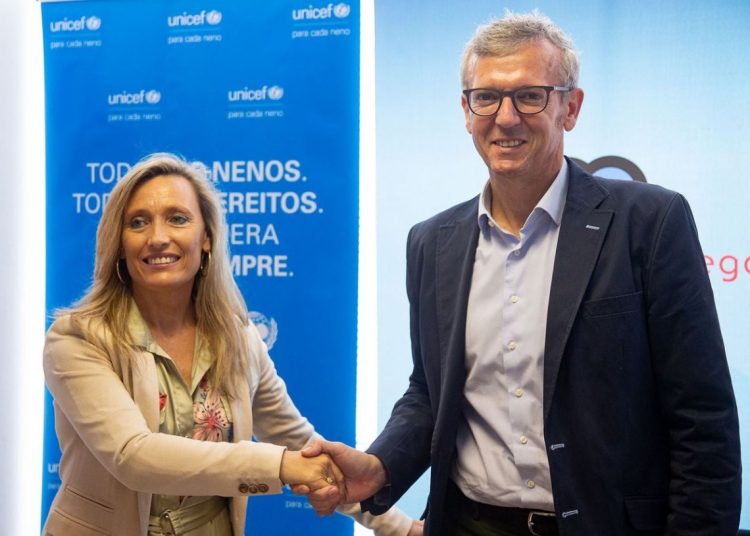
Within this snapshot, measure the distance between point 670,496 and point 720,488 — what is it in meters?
0.12

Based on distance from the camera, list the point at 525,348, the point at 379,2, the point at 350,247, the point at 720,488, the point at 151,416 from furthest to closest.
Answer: the point at 379,2, the point at 350,247, the point at 151,416, the point at 525,348, the point at 720,488

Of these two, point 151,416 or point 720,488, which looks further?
point 151,416

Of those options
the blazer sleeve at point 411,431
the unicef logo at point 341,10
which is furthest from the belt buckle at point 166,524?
the unicef logo at point 341,10

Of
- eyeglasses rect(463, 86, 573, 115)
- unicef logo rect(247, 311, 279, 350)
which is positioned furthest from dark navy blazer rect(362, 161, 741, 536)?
unicef logo rect(247, 311, 279, 350)

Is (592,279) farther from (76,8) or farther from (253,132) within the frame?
(76,8)

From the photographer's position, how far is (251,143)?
395 centimetres

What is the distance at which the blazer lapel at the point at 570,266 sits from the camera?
200 centimetres

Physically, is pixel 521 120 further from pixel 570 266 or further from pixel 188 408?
pixel 188 408

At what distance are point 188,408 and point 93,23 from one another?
101 inches

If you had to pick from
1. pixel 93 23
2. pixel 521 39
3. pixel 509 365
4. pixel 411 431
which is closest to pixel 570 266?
pixel 509 365

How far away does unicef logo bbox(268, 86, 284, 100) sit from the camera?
3.89 meters

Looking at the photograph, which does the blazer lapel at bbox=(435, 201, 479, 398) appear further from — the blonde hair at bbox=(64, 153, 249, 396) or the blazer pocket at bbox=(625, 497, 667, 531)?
the blonde hair at bbox=(64, 153, 249, 396)

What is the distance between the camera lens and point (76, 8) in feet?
13.6

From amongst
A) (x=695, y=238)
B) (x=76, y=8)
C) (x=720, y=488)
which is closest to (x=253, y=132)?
(x=76, y=8)
